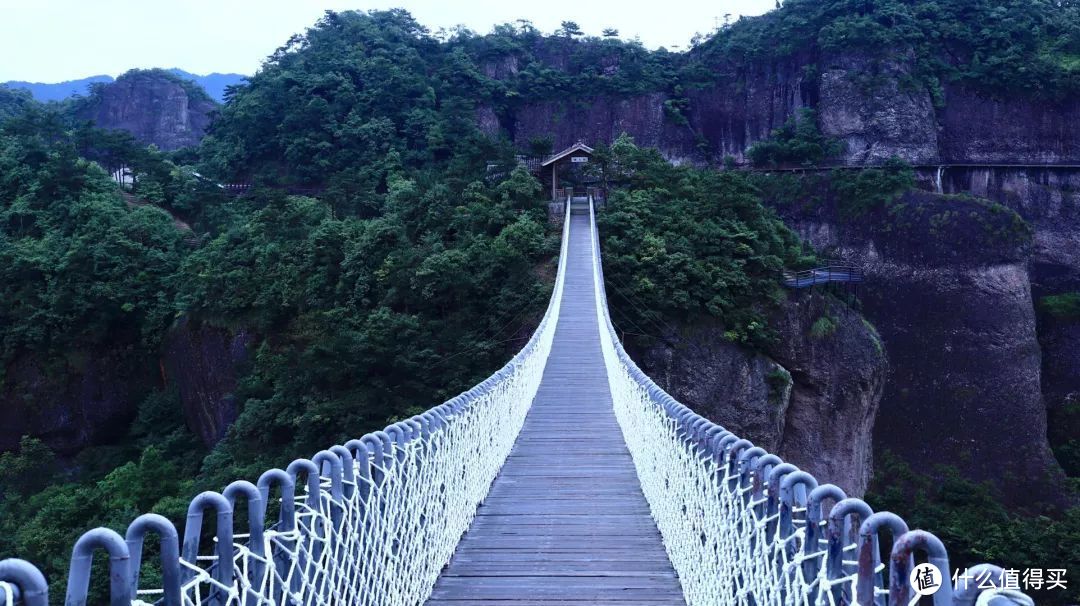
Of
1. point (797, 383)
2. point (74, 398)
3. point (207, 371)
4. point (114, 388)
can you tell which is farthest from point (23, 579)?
point (114, 388)

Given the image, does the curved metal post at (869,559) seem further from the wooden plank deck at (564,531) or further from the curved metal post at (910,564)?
the wooden plank deck at (564,531)

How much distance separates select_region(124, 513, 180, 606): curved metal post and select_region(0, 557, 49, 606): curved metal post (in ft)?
0.68

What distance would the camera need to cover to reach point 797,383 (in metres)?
13.9

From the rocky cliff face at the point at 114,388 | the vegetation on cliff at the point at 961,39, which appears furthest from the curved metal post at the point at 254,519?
the vegetation on cliff at the point at 961,39

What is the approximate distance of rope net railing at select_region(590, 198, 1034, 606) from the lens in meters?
1.47

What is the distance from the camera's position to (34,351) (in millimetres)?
17219

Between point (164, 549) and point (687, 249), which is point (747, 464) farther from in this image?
point (687, 249)

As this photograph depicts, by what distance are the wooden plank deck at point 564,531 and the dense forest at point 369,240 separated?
5.30 metres

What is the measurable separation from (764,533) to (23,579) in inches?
72.6

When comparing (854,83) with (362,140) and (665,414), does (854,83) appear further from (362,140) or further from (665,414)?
(665,414)

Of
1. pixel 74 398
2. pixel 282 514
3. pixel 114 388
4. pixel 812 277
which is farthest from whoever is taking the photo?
pixel 114 388

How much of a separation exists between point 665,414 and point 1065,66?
25958 mm

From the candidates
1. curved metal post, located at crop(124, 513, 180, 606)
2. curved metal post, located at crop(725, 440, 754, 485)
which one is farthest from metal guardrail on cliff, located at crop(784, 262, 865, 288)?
curved metal post, located at crop(124, 513, 180, 606)

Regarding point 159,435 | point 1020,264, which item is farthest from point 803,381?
point 159,435
